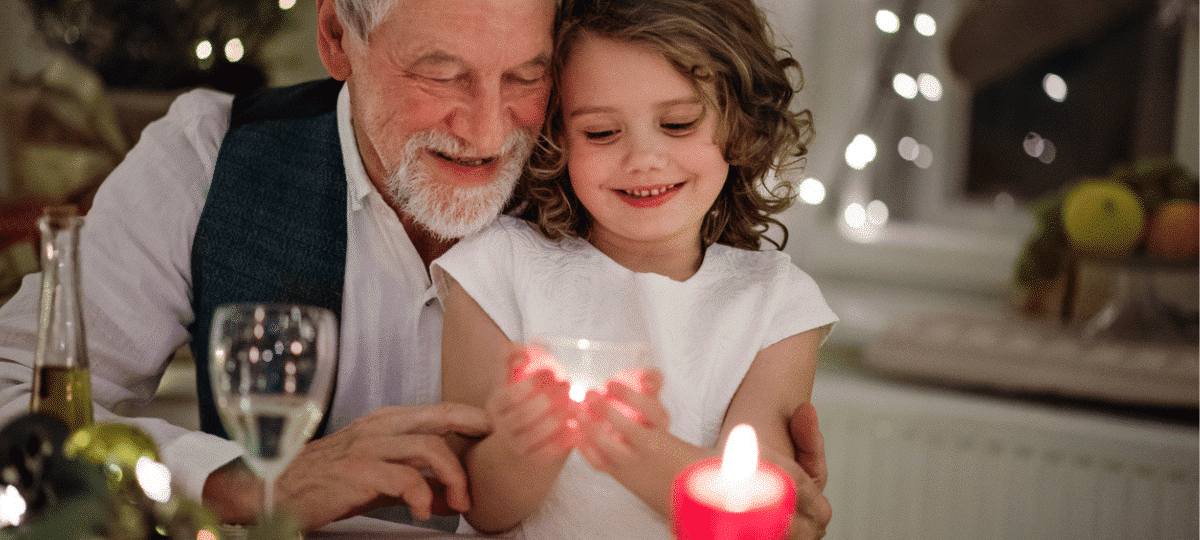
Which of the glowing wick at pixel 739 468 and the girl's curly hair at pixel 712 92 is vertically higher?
the girl's curly hair at pixel 712 92

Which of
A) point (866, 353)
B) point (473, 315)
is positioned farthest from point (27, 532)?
point (866, 353)

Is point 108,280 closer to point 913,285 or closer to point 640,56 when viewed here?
point 640,56

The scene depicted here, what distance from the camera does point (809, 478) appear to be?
1.01m

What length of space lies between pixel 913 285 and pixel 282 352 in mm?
2068

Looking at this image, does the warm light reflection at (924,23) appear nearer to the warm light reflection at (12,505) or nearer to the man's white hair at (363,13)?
the man's white hair at (363,13)

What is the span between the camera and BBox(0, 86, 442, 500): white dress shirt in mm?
1238

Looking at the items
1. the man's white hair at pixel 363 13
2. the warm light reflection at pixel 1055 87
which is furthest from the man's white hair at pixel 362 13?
the warm light reflection at pixel 1055 87

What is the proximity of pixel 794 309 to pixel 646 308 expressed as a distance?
0.20m

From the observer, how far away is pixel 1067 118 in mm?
2289

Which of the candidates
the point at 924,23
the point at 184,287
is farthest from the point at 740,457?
the point at 924,23

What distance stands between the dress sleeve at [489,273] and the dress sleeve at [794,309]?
340 mm

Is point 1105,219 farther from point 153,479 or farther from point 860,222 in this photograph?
Result: point 153,479

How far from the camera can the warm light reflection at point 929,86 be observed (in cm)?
237

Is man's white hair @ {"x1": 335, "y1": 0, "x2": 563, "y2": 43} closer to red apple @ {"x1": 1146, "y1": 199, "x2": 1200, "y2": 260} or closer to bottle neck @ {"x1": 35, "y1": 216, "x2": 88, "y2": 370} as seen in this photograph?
bottle neck @ {"x1": 35, "y1": 216, "x2": 88, "y2": 370}
